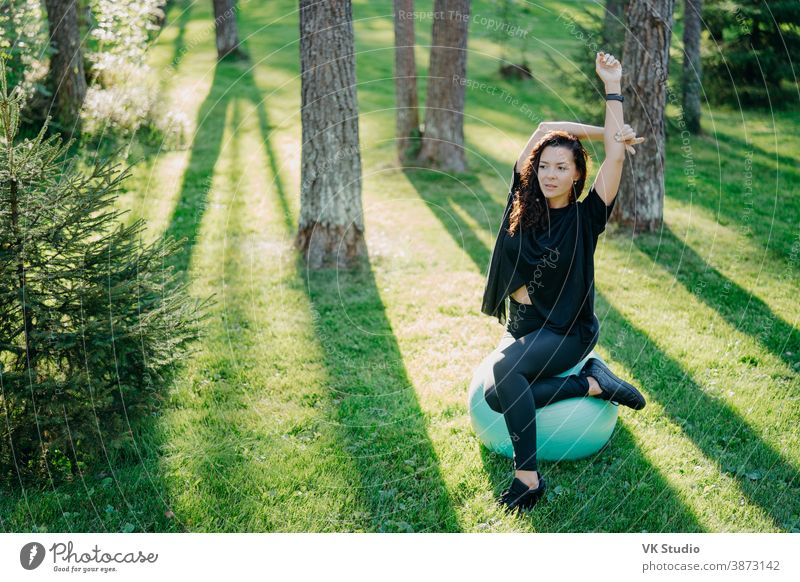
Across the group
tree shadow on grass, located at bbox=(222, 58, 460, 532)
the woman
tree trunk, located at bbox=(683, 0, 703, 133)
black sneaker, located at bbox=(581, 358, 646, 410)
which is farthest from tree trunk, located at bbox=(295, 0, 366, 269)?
tree trunk, located at bbox=(683, 0, 703, 133)

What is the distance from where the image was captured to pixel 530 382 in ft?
15.9

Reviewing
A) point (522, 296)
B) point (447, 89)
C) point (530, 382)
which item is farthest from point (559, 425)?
point (447, 89)

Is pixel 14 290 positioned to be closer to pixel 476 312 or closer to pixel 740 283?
pixel 476 312

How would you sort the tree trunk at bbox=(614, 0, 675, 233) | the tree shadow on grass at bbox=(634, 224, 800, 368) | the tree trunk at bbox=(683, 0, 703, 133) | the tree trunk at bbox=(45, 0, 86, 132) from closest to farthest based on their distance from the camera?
the tree shadow on grass at bbox=(634, 224, 800, 368) → the tree trunk at bbox=(614, 0, 675, 233) → the tree trunk at bbox=(45, 0, 86, 132) → the tree trunk at bbox=(683, 0, 703, 133)

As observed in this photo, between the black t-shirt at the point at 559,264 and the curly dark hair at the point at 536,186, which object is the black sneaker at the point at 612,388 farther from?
the curly dark hair at the point at 536,186

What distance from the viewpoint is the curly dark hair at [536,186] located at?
4867mm

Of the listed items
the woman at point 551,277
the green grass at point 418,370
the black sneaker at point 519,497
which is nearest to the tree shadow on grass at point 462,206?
the green grass at point 418,370

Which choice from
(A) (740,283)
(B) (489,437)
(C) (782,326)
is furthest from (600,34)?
(B) (489,437)

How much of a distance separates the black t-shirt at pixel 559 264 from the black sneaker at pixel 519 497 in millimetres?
1097

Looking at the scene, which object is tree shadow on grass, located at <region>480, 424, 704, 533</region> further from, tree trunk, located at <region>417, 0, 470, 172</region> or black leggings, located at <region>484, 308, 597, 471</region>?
tree trunk, located at <region>417, 0, 470, 172</region>

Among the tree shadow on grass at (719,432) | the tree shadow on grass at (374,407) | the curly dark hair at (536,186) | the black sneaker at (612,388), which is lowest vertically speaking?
the tree shadow on grass at (374,407)

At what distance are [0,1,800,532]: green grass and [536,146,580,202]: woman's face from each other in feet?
6.66

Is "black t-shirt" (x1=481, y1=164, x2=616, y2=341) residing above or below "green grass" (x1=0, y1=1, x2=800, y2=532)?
above

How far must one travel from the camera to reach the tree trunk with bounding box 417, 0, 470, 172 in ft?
37.9
